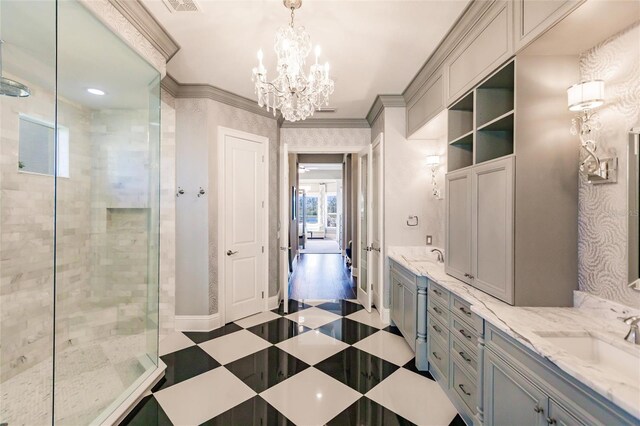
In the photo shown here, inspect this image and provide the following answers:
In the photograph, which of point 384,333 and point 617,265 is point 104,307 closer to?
point 384,333

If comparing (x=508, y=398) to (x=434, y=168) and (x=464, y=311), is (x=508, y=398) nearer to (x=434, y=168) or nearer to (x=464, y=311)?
(x=464, y=311)

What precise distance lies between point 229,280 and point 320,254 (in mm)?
5572

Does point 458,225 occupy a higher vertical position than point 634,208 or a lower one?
lower

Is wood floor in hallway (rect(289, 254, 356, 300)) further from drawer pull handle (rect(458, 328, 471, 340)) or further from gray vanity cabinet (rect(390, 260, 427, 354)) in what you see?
drawer pull handle (rect(458, 328, 471, 340))

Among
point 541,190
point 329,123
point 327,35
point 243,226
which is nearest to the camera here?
point 541,190

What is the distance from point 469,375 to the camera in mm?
1727

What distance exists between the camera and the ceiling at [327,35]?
193cm

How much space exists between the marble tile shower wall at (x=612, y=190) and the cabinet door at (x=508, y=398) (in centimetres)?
67

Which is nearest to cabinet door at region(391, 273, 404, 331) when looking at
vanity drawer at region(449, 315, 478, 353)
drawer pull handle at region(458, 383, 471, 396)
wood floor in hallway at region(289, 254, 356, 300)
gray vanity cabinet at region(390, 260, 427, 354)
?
gray vanity cabinet at region(390, 260, 427, 354)

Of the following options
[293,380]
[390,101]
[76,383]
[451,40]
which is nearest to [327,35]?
[451,40]

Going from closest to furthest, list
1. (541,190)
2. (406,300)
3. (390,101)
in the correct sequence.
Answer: (541,190) < (406,300) < (390,101)

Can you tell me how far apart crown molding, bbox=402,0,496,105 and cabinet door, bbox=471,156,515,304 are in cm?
102

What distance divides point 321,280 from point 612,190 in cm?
464

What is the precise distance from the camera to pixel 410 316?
8.76ft
